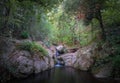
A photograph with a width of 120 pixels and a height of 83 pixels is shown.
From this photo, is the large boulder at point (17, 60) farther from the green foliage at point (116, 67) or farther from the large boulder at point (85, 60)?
the green foliage at point (116, 67)

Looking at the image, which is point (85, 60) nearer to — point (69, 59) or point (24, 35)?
point (69, 59)

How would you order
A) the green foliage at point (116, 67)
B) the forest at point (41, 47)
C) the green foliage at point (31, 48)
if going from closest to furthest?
the forest at point (41, 47) < the green foliage at point (116, 67) < the green foliage at point (31, 48)

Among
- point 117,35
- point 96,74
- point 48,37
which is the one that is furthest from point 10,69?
point 48,37

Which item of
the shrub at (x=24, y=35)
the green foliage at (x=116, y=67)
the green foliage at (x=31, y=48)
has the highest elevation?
the shrub at (x=24, y=35)

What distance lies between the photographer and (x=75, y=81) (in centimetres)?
1031

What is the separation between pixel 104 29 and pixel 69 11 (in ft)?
9.83

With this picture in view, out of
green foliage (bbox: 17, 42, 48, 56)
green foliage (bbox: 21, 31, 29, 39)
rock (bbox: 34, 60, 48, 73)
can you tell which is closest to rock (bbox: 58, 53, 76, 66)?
rock (bbox: 34, 60, 48, 73)

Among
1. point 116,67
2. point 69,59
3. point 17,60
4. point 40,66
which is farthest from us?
point 69,59

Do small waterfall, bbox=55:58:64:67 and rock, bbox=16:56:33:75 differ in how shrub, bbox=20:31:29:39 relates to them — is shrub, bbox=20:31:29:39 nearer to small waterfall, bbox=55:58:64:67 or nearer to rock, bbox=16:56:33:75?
rock, bbox=16:56:33:75

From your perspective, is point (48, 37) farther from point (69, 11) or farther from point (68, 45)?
point (69, 11)

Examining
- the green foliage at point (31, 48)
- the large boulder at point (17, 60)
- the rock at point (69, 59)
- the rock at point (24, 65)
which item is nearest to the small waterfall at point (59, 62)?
the rock at point (69, 59)

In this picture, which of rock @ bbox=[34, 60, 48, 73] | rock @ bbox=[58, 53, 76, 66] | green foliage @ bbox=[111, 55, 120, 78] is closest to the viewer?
green foliage @ bbox=[111, 55, 120, 78]

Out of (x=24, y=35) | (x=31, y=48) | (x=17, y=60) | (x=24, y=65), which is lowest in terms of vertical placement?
(x=24, y=65)

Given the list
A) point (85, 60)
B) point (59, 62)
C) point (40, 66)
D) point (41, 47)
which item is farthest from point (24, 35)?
point (85, 60)
